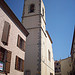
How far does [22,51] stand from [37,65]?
4472 millimetres

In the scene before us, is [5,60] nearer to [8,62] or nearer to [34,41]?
[8,62]

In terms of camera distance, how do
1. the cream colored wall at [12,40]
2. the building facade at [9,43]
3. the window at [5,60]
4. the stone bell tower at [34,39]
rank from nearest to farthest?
the window at [5,60], the building facade at [9,43], the cream colored wall at [12,40], the stone bell tower at [34,39]

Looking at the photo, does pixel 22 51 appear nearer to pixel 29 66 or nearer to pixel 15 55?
pixel 15 55

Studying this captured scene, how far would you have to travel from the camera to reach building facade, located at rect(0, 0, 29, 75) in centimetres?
795

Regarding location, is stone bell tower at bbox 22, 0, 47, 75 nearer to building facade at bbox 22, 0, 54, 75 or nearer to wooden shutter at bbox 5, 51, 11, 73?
building facade at bbox 22, 0, 54, 75

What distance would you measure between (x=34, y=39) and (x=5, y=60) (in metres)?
8.93

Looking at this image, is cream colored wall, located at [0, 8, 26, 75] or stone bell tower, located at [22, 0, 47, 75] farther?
stone bell tower, located at [22, 0, 47, 75]

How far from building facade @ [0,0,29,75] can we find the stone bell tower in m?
4.50

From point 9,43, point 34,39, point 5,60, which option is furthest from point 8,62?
point 34,39

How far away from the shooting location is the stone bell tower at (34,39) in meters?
14.9

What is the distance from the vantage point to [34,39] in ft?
54.7

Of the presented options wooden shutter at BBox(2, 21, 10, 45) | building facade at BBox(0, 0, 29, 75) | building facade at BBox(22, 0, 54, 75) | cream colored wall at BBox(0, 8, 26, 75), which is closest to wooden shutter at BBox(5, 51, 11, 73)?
building facade at BBox(0, 0, 29, 75)

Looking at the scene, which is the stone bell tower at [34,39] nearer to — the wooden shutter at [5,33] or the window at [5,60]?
the window at [5,60]

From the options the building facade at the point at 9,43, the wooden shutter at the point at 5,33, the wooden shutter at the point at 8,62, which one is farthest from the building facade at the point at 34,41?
the wooden shutter at the point at 5,33
